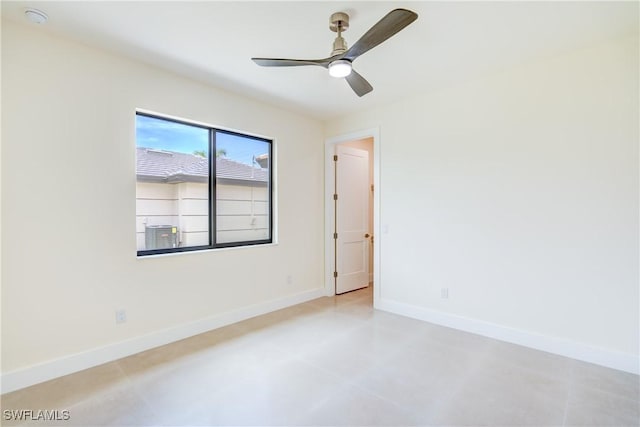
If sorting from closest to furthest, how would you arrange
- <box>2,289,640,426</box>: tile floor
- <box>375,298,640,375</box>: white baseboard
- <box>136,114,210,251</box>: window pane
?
<box>2,289,640,426</box>: tile floor → <box>375,298,640,375</box>: white baseboard → <box>136,114,210,251</box>: window pane

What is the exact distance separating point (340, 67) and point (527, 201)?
2183mm

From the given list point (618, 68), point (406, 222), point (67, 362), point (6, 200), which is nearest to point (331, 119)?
point (406, 222)

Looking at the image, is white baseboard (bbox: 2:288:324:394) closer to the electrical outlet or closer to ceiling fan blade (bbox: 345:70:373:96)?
the electrical outlet

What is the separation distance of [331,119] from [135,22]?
2.81 meters

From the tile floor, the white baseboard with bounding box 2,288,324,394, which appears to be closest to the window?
the white baseboard with bounding box 2,288,324,394

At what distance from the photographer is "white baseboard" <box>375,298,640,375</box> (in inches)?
98.7

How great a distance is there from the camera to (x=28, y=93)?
229cm

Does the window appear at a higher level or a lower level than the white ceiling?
lower

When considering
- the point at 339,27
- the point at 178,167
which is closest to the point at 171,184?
the point at 178,167

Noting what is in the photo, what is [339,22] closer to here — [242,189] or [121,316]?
[242,189]

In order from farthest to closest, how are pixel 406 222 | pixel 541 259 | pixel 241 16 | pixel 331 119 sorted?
pixel 331 119 < pixel 406 222 < pixel 541 259 < pixel 241 16

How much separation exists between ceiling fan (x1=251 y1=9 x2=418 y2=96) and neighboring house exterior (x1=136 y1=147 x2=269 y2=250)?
154 centimetres

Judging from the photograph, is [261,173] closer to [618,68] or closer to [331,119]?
[331,119]

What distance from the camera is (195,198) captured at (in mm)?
3383
